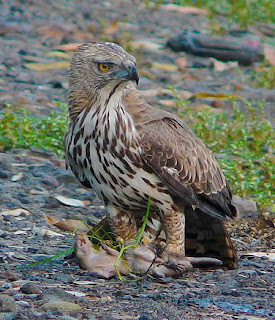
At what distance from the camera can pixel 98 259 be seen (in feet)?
18.2

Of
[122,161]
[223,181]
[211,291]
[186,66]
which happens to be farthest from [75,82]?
[186,66]

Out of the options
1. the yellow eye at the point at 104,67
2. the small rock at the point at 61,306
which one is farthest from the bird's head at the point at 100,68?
the small rock at the point at 61,306

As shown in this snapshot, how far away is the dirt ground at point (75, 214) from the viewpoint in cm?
494

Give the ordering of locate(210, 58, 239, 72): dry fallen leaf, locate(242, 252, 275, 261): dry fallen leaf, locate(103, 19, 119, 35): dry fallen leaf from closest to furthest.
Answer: locate(242, 252, 275, 261): dry fallen leaf → locate(210, 58, 239, 72): dry fallen leaf → locate(103, 19, 119, 35): dry fallen leaf

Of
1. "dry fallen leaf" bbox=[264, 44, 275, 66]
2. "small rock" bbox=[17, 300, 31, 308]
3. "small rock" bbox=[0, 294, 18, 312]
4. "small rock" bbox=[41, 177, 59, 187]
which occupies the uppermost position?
"small rock" bbox=[0, 294, 18, 312]

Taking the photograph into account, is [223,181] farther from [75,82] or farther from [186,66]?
[186,66]

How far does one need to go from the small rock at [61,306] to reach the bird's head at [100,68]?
1.43 metres

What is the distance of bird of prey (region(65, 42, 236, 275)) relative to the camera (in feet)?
18.2

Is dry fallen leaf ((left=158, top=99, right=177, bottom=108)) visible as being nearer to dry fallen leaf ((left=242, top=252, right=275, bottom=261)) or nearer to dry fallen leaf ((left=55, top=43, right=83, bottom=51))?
dry fallen leaf ((left=55, top=43, right=83, bottom=51))

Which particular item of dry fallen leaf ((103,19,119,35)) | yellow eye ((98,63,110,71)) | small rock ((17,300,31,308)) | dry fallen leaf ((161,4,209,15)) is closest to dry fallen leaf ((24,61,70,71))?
dry fallen leaf ((103,19,119,35))

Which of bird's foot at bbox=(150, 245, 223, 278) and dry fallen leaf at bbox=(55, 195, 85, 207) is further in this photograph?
dry fallen leaf at bbox=(55, 195, 85, 207)

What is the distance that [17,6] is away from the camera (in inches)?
548

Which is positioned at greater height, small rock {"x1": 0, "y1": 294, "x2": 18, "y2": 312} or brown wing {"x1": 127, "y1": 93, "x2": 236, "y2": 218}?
brown wing {"x1": 127, "y1": 93, "x2": 236, "y2": 218}

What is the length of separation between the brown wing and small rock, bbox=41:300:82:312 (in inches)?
44.3
